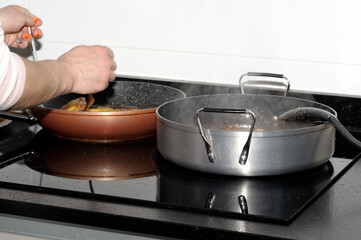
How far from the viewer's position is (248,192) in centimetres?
121

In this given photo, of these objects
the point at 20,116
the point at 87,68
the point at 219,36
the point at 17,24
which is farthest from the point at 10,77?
the point at 219,36

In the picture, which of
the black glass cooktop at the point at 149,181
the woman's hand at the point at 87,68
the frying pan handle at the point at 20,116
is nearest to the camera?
the black glass cooktop at the point at 149,181

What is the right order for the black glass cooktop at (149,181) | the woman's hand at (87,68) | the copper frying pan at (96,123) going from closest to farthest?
the black glass cooktop at (149,181) < the woman's hand at (87,68) < the copper frying pan at (96,123)

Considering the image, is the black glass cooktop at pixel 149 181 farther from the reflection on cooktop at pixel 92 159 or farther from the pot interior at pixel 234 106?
the pot interior at pixel 234 106

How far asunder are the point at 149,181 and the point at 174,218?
0.67 ft

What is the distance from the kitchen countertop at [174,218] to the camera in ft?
3.39

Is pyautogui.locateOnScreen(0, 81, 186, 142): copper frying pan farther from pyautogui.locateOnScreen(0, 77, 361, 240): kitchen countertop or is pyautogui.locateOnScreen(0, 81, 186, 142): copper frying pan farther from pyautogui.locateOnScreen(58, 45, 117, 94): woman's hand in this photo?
pyautogui.locateOnScreen(0, 77, 361, 240): kitchen countertop

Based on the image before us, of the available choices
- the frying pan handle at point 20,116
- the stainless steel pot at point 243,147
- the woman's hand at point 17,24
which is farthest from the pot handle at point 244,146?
the frying pan handle at point 20,116

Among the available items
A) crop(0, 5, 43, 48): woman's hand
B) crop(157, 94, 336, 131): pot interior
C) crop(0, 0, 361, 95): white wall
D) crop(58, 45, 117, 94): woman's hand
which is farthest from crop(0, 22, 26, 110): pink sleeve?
crop(0, 0, 361, 95): white wall

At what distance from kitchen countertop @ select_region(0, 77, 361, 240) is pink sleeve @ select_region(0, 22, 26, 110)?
7.6 inches

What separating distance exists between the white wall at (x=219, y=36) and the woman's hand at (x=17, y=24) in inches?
16.2

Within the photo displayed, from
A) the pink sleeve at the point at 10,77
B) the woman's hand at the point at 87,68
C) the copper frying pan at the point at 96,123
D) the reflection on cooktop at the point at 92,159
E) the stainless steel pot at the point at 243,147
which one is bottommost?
the reflection on cooktop at the point at 92,159

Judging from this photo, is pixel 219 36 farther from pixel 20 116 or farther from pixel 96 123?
pixel 20 116

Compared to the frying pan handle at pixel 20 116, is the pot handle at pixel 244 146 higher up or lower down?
higher up
